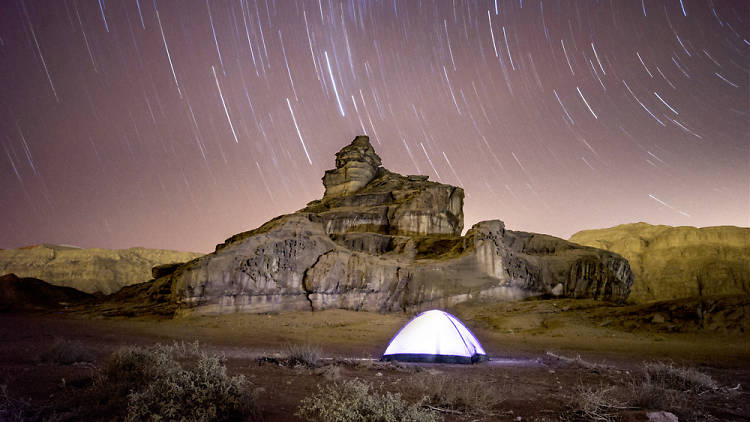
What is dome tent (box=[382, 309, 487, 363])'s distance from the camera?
11.3 metres

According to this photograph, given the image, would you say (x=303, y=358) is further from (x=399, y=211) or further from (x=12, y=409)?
(x=399, y=211)

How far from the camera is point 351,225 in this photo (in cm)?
3994

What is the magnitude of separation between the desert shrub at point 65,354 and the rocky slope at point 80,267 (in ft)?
293

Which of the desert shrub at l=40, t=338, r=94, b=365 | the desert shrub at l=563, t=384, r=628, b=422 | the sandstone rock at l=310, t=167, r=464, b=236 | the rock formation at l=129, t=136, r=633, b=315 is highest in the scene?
the sandstone rock at l=310, t=167, r=464, b=236

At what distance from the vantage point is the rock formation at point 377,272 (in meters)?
23.8

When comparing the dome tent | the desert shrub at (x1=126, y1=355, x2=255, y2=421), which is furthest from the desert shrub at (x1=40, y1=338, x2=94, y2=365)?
the dome tent

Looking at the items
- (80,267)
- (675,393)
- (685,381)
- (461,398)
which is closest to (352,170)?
(685,381)

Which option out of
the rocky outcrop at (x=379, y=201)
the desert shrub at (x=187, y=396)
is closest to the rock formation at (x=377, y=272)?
the rocky outcrop at (x=379, y=201)

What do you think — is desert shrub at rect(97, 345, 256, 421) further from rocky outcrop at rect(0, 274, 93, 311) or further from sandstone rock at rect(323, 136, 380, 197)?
Answer: sandstone rock at rect(323, 136, 380, 197)

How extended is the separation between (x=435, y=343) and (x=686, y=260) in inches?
2983

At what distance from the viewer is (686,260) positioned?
6862cm

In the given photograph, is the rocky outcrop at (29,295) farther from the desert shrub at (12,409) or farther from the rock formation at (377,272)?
the desert shrub at (12,409)

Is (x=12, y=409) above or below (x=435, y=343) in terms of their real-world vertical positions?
above

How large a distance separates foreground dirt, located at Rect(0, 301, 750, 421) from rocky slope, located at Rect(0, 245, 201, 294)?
266 ft
